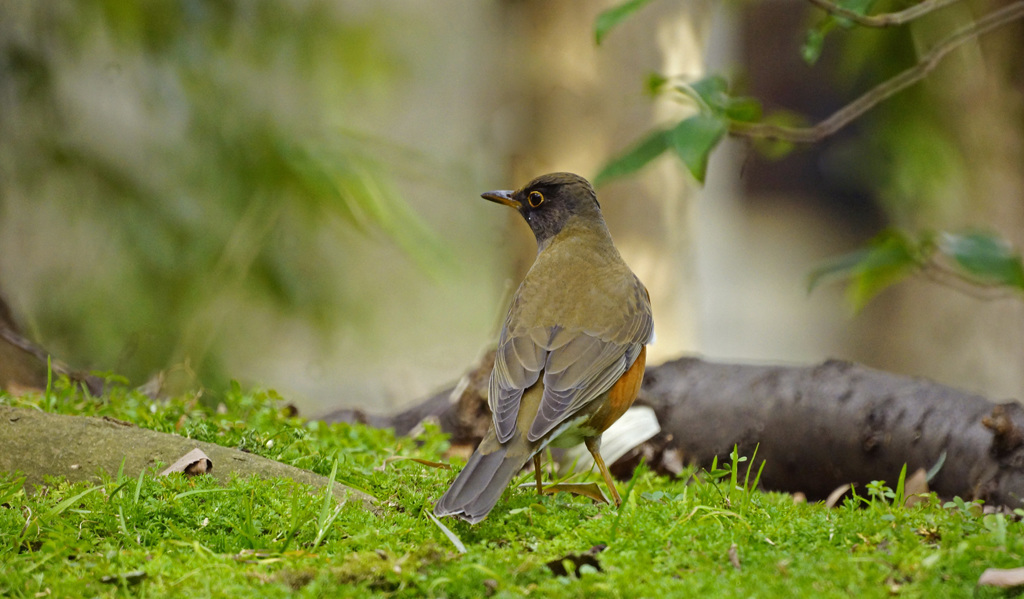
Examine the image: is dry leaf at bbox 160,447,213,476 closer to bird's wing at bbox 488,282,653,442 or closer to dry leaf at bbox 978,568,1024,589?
bird's wing at bbox 488,282,653,442

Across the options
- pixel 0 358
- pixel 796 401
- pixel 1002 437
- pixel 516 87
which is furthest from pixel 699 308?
pixel 0 358

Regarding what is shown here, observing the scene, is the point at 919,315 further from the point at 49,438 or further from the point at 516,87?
the point at 49,438

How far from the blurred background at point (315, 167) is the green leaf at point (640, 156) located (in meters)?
0.55

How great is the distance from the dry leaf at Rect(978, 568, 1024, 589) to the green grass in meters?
0.03

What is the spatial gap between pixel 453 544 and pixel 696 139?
6.25ft

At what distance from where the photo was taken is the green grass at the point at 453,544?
82.7 inches

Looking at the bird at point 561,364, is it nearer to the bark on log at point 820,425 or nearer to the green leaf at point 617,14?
the green leaf at point 617,14

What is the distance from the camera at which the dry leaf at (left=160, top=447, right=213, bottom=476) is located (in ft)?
9.48

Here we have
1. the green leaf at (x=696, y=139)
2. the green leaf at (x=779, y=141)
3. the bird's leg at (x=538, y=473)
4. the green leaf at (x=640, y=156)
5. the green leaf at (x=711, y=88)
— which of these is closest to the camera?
the bird's leg at (x=538, y=473)

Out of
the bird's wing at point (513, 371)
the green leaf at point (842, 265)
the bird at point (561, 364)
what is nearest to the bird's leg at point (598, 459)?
the bird at point (561, 364)

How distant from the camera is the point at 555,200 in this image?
13.1ft

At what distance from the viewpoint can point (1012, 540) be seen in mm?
2156

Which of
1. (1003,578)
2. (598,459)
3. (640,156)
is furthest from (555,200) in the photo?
(1003,578)

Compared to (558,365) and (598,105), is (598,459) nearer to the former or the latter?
(558,365)
